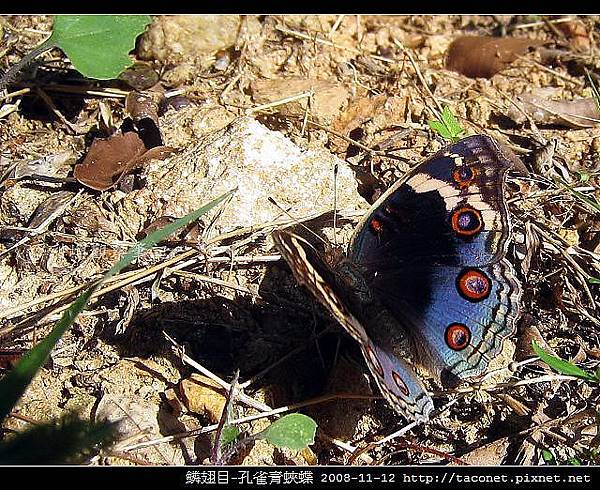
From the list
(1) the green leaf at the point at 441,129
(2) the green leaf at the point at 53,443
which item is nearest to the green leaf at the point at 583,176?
(1) the green leaf at the point at 441,129

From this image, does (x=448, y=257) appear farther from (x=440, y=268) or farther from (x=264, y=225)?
(x=264, y=225)

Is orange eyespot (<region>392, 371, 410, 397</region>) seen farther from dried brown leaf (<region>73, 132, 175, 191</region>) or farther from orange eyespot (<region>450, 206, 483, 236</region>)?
dried brown leaf (<region>73, 132, 175, 191</region>)

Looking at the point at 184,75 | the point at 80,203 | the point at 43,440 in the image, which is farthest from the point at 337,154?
the point at 43,440

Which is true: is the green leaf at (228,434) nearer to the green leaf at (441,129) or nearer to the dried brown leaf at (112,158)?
the dried brown leaf at (112,158)

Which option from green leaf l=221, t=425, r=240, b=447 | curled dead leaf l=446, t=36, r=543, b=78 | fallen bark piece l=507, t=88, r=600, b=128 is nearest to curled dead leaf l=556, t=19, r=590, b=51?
curled dead leaf l=446, t=36, r=543, b=78

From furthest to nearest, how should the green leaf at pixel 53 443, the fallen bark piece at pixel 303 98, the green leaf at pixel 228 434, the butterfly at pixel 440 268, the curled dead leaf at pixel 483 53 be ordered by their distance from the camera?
the curled dead leaf at pixel 483 53, the fallen bark piece at pixel 303 98, the butterfly at pixel 440 268, the green leaf at pixel 228 434, the green leaf at pixel 53 443
